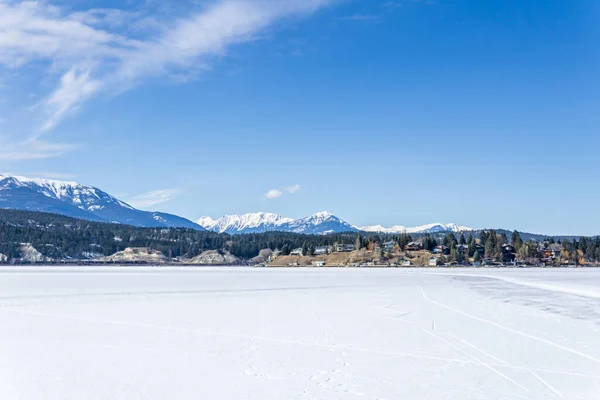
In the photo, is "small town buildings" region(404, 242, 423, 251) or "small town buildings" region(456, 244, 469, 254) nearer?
"small town buildings" region(456, 244, 469, 254)

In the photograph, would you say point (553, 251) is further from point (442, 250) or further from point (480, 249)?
point (442, 250)

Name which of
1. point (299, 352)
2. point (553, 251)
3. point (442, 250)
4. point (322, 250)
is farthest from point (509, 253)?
point (299, 352)

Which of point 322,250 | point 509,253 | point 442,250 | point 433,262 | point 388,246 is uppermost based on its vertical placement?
point 388,246

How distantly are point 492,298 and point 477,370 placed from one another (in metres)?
23.0

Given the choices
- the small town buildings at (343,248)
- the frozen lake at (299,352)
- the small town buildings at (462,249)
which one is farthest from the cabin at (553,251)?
the frozen lake at (299,352)

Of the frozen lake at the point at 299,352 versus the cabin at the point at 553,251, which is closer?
the frozen lake at the point at 299,352

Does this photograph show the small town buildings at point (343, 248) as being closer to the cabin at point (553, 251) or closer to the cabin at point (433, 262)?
the cabin at point (433, 262)

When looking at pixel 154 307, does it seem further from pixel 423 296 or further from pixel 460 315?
pixel 423 296

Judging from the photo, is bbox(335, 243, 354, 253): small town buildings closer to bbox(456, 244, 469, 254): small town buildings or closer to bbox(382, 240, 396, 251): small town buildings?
bbox(382, 240, 396, 251): small town buildings

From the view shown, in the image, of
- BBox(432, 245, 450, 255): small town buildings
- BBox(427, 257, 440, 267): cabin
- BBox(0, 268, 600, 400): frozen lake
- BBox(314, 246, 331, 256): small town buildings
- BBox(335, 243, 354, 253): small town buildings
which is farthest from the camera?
BBox(314, 246, 331, 256): small town buildings

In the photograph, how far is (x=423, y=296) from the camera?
3778cm

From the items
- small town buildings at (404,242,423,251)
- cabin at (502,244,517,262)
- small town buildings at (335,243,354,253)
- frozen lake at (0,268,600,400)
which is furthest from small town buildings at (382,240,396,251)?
frozen lake at (0,268,600,400)

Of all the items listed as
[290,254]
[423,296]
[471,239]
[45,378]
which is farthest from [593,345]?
[290,254]

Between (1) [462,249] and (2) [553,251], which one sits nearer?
(1) [462,249]
